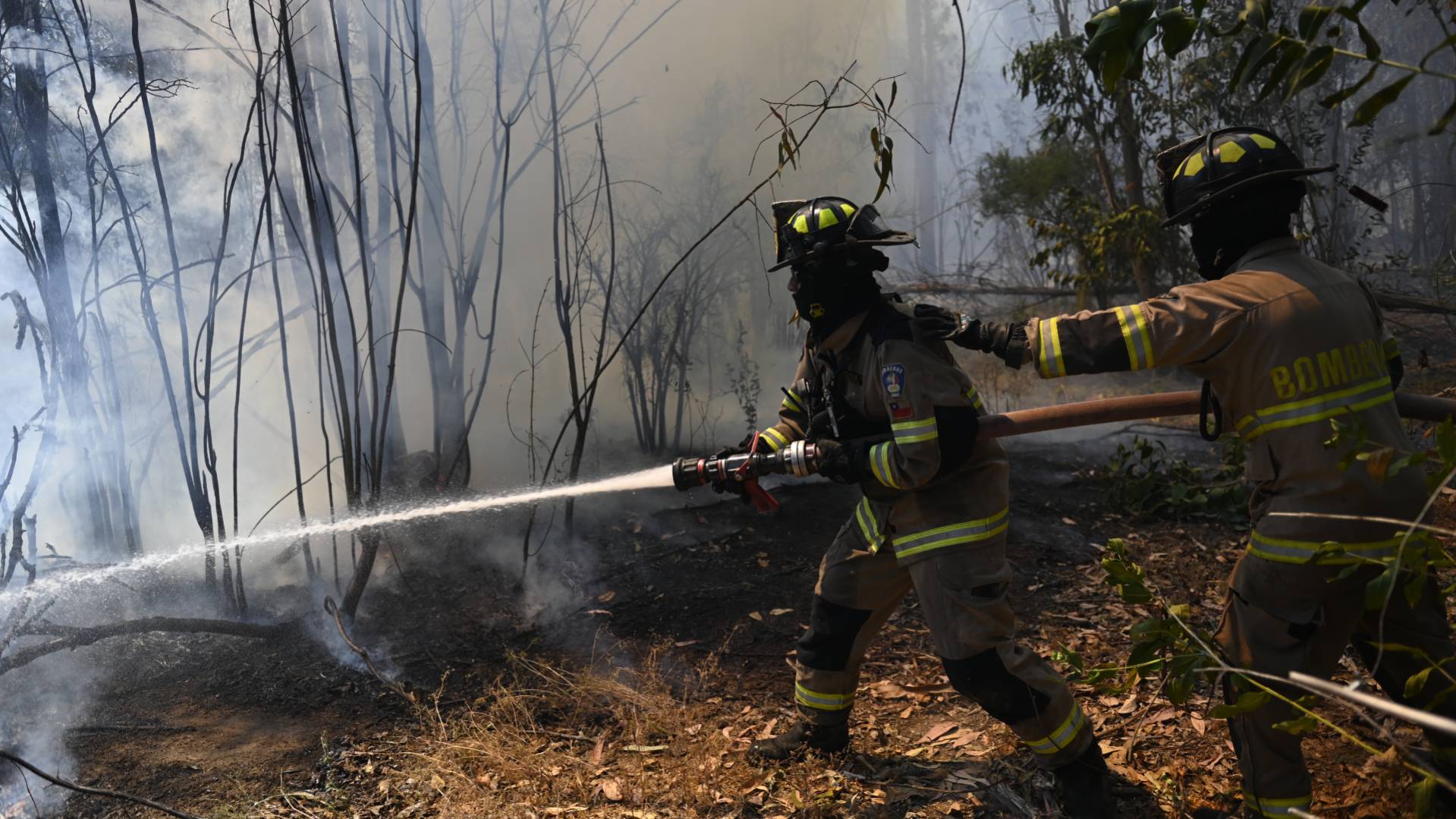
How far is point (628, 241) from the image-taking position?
243 inches

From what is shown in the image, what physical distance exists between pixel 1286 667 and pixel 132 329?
5.02m

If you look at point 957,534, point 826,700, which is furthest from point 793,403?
point 826,700

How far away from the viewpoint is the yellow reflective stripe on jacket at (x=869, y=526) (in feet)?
9.68

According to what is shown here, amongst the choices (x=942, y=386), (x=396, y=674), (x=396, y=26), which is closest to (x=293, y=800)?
(x=396, y=674)

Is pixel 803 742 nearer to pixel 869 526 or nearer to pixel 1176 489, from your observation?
pixel 869 526

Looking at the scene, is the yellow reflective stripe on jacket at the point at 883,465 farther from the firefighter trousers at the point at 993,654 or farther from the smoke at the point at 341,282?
the smoke at the point at 341,282

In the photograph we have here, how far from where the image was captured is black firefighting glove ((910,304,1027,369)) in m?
2.52

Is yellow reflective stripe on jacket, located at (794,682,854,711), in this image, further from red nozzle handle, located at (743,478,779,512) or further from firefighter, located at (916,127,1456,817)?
Result: firefighter, located at (916,127,1456,817)

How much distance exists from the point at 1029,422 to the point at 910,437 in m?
0.40

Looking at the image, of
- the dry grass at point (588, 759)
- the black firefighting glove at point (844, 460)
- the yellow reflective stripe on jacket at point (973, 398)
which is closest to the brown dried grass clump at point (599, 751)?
the dry grass at point (588, 759)

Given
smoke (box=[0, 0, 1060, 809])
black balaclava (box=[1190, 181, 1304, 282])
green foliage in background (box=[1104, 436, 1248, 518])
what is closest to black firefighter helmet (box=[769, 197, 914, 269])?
black balaclava (box=[1190, 181, 1304, 282])

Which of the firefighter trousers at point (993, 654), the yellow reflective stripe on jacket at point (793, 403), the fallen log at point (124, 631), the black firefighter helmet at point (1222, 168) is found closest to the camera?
the black firefighter helmet at point (1222, 168)

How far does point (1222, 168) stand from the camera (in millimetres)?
2441

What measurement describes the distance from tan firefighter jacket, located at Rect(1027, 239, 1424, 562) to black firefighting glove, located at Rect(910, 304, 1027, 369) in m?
0.10
